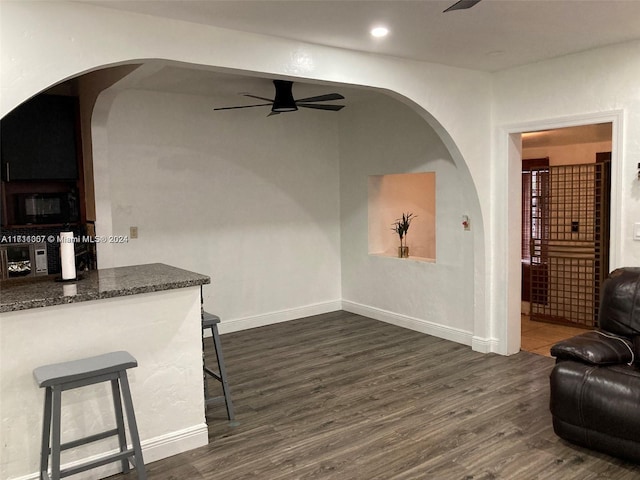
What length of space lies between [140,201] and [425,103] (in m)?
2.94

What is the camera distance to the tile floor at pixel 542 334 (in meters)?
5.10

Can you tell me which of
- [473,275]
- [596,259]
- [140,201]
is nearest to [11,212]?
[140,201]

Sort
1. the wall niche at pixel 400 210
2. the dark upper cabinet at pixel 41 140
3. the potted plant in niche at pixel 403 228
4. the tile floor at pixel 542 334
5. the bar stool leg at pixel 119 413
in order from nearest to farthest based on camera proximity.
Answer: the bar stool leg at pixel 119 413 → the dark upper cabinet at pixel 41 140 → the tile floor at pixel 542 334 → the potted plant in niche at pixel 403 228 → the wall niche at pixel 400 210

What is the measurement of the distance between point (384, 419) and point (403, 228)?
Result: 2991 millimetres

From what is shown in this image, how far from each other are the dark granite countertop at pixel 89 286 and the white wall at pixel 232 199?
4.73ft

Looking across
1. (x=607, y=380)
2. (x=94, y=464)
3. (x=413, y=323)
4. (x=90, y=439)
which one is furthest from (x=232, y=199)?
(x=607, y=380)

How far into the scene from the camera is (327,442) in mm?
3242

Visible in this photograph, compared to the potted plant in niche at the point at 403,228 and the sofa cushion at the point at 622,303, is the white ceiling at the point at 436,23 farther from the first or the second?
the potted plant in niche at the point at 403,228

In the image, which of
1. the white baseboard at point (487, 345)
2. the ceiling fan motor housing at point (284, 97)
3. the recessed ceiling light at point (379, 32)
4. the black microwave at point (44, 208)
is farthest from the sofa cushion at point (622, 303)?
the black microwave at point (44, 208)

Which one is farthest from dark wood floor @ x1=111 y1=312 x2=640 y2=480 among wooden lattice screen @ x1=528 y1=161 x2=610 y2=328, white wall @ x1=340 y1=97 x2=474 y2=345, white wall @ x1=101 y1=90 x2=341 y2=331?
wooden lattice screen @ x1=528 y1=161 x2=610 y2=328

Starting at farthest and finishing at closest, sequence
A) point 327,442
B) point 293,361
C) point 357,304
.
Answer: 1. point 357,304
2. point 293,361
3. point 327,442

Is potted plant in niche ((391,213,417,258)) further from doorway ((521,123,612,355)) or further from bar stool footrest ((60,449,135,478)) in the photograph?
bar stool footrest ((60,449,135,478))

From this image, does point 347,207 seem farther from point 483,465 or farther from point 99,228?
point 483,465

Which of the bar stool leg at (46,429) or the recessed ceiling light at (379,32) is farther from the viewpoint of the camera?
the recessed ceiling light at (379,32)
